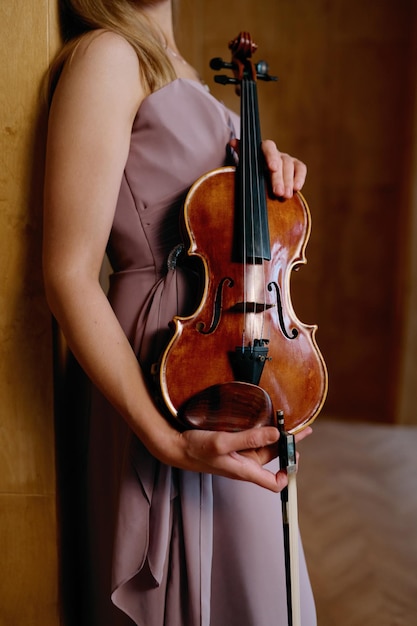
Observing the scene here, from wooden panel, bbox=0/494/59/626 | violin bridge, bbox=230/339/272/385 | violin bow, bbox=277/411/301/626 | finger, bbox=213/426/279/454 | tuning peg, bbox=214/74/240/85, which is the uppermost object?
tuning peg, bbox=214/74/240/85

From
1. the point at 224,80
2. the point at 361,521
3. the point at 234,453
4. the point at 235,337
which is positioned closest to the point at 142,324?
the point at 235,337

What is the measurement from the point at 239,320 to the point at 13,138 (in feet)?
1.60

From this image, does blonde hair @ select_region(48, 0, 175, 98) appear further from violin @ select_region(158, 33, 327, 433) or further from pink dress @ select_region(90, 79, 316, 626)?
violin @ select_region(158, 33, 327, 433)

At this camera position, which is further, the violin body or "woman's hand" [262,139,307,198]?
"woman's hand" [262,139,307,198]

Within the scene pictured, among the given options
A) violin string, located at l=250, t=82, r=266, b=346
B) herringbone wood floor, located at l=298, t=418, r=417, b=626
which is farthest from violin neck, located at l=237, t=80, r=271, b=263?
herringbone wood floor, located at l=298, t=418, r=417, b=626

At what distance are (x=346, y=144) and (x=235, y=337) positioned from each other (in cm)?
286

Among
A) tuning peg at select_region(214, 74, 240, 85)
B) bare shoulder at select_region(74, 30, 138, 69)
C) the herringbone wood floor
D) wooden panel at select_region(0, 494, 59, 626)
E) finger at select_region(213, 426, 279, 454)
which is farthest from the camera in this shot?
the herringbone wood floor

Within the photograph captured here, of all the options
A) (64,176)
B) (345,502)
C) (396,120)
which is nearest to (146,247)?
(64,176)

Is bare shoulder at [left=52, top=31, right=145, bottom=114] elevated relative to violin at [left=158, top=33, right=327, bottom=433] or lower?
elevated

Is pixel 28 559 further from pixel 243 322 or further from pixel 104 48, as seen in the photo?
pixel 104 48

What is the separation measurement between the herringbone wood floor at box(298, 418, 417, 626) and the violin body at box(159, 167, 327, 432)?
1.23 metres

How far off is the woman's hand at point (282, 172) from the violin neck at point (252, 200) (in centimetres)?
2

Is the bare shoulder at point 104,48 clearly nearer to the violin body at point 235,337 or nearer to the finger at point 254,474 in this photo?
the violin body at point 235,337

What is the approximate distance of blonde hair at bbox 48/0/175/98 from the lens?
2.65 feet
